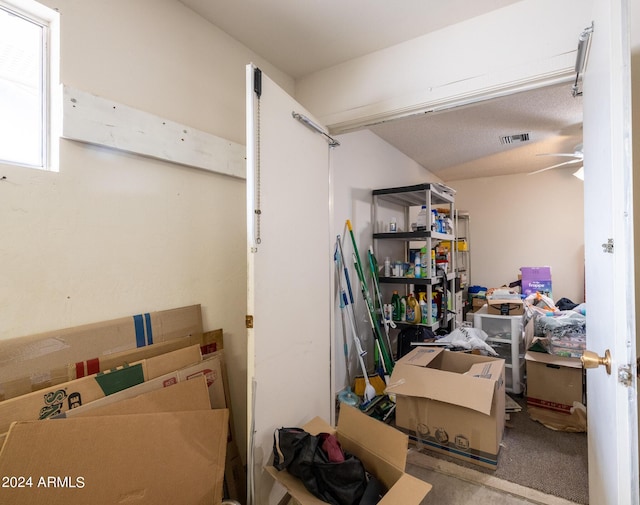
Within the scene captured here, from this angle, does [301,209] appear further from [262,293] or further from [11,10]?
[11,10]

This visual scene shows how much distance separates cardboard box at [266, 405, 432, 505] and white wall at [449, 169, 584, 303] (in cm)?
464

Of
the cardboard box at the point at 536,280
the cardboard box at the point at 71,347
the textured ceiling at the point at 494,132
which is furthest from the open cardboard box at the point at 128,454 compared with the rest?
the cardboard box at the point at 536,280

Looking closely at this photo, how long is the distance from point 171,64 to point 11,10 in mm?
543

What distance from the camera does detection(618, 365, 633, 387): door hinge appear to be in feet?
2.28

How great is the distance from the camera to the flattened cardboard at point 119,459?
0.91 m

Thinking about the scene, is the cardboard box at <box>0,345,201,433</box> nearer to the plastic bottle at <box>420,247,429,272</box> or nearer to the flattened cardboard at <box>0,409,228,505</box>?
the flattened cardboard at <box>0,409,228,505</box>

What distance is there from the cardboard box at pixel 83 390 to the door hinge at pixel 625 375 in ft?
4.72

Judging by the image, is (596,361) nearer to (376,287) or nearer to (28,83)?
(28,83)

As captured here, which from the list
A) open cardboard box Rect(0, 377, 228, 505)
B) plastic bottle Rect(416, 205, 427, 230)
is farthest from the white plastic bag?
open cardboard box Rect(0, 377, 228, 505)

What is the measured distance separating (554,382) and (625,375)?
2.18m

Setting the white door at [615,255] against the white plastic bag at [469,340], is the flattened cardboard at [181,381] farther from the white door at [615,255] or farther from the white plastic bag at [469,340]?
the white plastic bag at [469,340]

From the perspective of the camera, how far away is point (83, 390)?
43.3 inches

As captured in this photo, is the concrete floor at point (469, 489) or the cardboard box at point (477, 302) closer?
the concrete floor at point (469, 489)

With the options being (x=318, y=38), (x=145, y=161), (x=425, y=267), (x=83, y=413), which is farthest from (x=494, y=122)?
(x=83, y=413)
